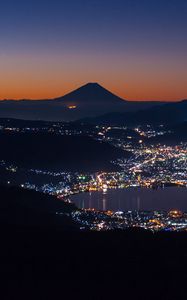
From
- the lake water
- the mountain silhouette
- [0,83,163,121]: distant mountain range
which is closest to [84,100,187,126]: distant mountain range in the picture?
[0,83,163,121]: distant mountain range

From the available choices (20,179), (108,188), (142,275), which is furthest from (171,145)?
(142,275)

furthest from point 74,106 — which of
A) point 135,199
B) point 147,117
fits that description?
point 135,199

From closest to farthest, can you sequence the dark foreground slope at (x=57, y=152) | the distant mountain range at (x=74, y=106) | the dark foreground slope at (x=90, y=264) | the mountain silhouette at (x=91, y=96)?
1. the dark foreground slope at (x=90, y=264)
2. the dark foreground slope at (x=57, y=152)
3. the distant mountain range at (x=74, y=106)
4. the mountain silhouette at (x=91, y=96)

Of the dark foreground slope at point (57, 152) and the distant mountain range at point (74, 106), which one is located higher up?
the distant mountain range at point (74, 106)

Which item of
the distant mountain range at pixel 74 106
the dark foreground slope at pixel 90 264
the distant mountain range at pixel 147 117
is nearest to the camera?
the dark foreground slope at pixel 90 264

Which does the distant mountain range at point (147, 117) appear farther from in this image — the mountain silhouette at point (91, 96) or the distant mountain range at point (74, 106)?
the mountain silhouette at point (91, 96)

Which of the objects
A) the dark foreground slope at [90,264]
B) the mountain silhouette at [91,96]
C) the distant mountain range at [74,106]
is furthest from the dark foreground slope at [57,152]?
the mountain silhouette at [91,96]

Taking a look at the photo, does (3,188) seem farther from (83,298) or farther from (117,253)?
(83,298)
